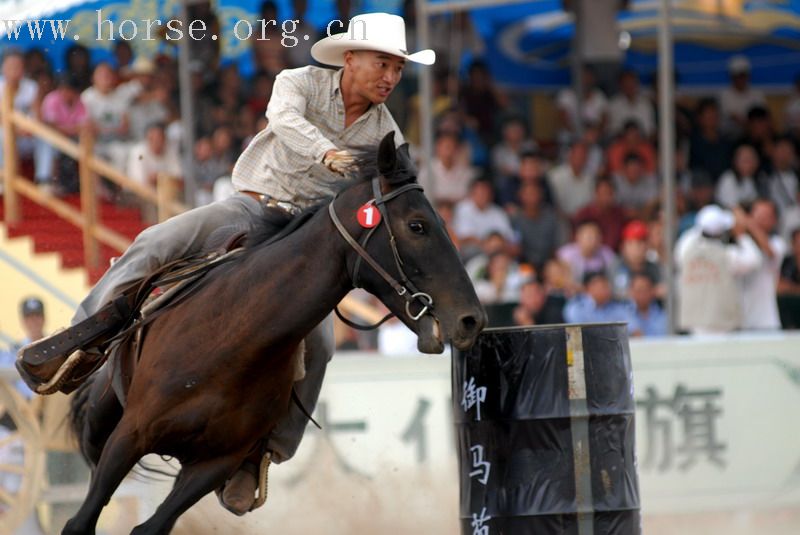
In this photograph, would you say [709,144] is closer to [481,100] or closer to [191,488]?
[481,100]

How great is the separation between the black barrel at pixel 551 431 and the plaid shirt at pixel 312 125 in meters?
1.00

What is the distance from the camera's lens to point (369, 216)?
17.4 feet

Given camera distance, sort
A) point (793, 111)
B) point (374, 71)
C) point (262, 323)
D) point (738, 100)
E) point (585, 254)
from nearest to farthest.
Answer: point (262, 323) < point (374, 71) < point (585, 254) < point (738, 100) < point (793, 111)

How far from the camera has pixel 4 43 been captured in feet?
37.8

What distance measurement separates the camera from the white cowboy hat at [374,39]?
5742 millimetres

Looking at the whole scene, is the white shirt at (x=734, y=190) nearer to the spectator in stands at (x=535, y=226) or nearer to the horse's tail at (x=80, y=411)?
the spectator in stands at (x=535, y=226)

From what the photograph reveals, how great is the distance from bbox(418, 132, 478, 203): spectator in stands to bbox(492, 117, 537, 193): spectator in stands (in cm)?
54

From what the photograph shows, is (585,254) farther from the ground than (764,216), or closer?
closer

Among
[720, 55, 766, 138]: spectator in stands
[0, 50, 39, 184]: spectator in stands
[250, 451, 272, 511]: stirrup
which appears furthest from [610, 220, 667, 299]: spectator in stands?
[250, 451, 272, 511]: stirrup

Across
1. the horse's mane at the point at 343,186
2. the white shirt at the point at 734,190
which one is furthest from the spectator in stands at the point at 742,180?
the horse's mane at the point at 343,186

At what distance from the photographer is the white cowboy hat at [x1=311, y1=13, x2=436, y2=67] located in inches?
226

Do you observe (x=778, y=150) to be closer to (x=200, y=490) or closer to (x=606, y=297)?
(x=606, y=297)

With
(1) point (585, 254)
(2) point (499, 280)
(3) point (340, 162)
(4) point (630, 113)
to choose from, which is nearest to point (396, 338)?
(2) point (499, 280)

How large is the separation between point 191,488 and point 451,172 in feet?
24.4
